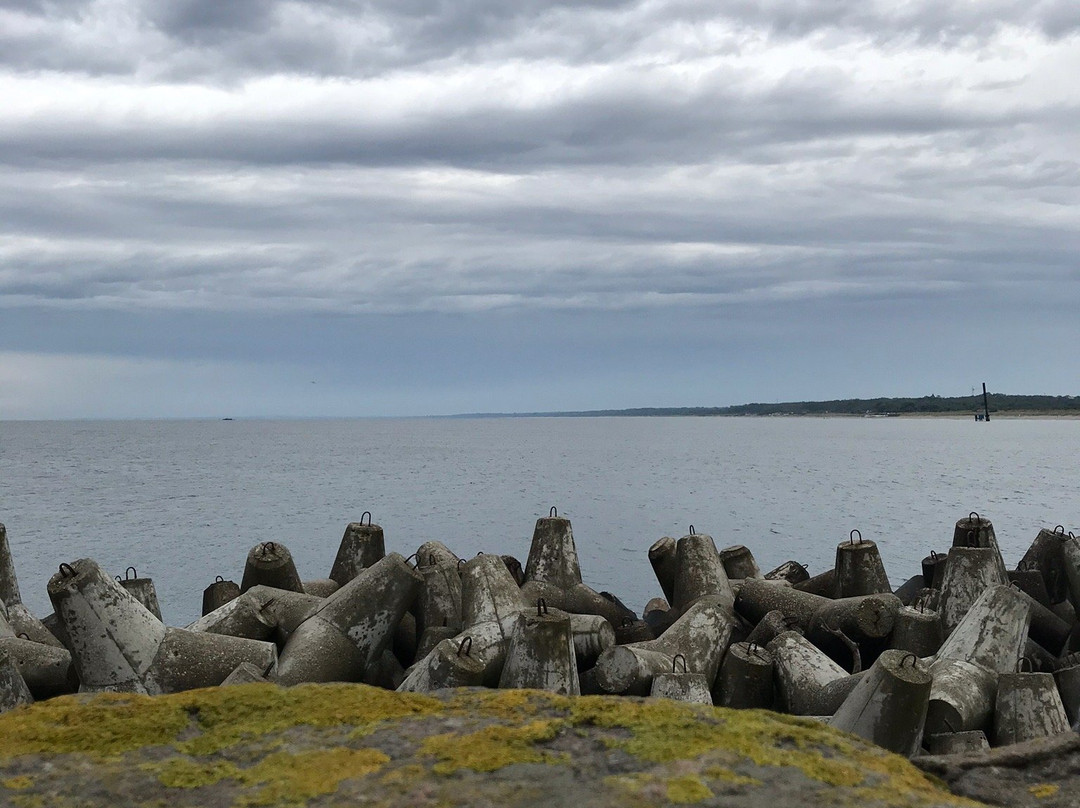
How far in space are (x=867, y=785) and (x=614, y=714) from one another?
67 cm

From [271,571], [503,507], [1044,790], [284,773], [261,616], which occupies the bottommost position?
[503,507]

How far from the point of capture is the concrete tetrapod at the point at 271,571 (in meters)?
11.0

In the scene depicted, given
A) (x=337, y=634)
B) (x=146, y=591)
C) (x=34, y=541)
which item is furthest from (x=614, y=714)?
(x=34, y=541)

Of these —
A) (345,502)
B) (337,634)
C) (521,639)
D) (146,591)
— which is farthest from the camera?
(345,502)

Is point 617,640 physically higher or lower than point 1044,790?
lower

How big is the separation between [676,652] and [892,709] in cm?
346

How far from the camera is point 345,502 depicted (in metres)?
41.5

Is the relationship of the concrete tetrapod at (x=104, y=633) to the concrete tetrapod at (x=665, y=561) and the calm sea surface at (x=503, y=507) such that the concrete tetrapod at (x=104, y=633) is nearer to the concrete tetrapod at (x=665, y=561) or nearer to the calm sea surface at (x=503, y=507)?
the concrete tetrapod at (x=665, y=561)

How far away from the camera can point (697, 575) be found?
37.8 ft

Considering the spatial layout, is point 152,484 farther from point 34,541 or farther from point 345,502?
point 34,541

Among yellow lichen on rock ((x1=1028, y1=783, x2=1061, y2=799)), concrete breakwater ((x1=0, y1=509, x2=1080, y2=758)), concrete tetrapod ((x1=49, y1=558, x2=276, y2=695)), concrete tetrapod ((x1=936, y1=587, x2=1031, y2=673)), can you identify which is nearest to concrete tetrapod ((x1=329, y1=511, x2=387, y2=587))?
concrete breakwater ((x1=0, y1=509, x2=1080, y2=758))

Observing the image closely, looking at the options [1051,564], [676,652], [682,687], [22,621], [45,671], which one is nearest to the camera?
[682,687]

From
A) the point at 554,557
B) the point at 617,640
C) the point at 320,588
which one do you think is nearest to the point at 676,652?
the point at 617,640

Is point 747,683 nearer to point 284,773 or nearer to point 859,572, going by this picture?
point 859,572
